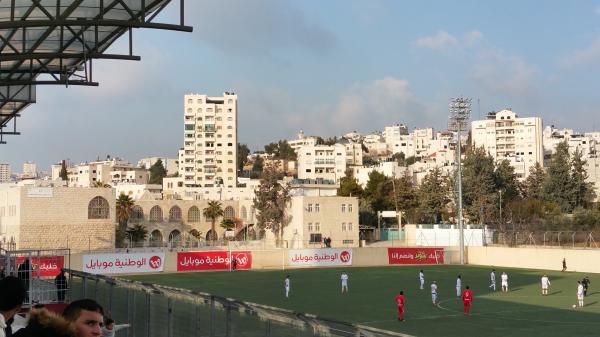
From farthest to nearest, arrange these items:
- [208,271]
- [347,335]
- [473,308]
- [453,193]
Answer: [453,193] < [208,271] < [473,308] < [347,335]

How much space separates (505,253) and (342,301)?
32.7 meters

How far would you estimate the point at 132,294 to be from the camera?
45.3 ft

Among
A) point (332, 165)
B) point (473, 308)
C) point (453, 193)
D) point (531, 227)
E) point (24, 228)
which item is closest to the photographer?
point (473, 308)

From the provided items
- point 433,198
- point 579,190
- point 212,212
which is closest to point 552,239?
point 433,198

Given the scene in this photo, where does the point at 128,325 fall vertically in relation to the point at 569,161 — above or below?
below

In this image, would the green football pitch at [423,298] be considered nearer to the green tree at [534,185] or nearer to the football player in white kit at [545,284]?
the football player in white kit at [545,284]

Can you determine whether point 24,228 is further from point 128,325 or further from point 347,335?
point 347,335

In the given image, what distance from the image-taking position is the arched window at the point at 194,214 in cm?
10306

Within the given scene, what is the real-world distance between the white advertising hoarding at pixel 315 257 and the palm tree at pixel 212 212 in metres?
39.4

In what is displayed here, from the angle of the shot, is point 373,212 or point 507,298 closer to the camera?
point 507,298

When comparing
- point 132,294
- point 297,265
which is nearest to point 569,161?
point 297,265

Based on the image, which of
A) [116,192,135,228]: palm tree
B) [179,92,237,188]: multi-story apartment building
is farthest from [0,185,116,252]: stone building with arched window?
[179,92,237,188]: multi-story apartment building

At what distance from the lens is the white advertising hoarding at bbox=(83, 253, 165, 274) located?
53.4 m

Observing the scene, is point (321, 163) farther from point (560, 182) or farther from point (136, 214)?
point (136, 214)
